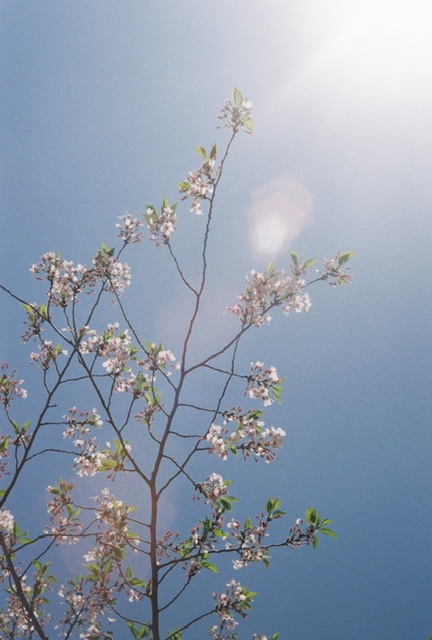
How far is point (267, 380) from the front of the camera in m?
5.04

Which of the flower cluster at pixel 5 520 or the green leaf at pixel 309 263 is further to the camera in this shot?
the green leaf at pixel 309 263

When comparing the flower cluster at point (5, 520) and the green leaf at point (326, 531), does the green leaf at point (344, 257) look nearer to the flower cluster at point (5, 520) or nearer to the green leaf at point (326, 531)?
the green leaf at point (326, 531)

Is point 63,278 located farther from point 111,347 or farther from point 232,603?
point 232,603

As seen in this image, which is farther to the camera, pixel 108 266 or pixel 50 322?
pixel 108 266

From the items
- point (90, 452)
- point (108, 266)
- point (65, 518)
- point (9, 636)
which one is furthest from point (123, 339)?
point (9, 636)

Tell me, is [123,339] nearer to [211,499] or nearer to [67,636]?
[211,499]

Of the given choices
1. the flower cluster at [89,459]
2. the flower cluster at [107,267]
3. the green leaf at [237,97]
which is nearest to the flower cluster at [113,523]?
the flower cluster at [89,459]

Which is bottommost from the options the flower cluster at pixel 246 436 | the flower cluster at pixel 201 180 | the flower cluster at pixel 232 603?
the flower cluster at pixel 232 603

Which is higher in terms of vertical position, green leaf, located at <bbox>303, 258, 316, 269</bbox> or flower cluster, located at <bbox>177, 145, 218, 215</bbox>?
flower cluster, located at <bbox>177, 145, 218, 215</bbox>

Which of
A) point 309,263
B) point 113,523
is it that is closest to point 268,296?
point 309,263

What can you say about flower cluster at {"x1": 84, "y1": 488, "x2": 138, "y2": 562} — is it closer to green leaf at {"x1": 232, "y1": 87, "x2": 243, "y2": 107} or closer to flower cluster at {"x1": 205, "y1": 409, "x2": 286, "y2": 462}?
flower cluster at {"x1": 205, "y1": 409, "x2": 286, "y2": 462}

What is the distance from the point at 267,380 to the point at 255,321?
24.8 inches

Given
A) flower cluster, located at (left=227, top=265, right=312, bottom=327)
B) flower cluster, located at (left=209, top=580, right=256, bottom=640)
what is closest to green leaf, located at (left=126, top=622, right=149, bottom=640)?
flower cluster, located at (left=209, top=580, right=256, bottom=640)

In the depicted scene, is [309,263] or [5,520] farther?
[309,263]
